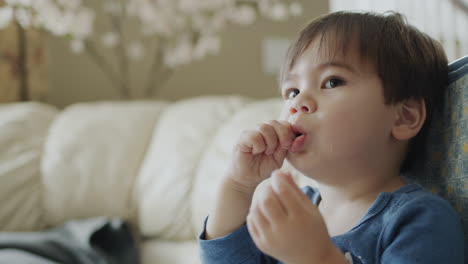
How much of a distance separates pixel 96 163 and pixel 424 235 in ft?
4.72

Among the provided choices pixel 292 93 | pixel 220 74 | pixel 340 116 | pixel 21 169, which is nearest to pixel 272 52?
pixel 220 74

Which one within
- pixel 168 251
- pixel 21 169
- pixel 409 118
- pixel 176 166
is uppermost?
pixel 409 118

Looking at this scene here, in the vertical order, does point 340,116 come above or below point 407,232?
above

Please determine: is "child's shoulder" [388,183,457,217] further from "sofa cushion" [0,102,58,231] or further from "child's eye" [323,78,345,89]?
"sofa cushion" [0,102,58,231]

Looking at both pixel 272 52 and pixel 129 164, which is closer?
pixel 129 164

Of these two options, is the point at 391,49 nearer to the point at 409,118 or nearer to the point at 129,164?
the point at 409,118

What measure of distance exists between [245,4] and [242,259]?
2.30 metres

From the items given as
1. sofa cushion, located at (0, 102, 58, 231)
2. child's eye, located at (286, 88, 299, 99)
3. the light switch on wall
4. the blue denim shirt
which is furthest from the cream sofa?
the light switch on wall

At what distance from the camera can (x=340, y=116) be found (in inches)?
26.3

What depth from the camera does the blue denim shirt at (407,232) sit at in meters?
0.58

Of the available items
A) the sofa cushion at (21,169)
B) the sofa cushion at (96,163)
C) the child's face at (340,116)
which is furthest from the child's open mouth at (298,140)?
the sofa cushion at (21,169)

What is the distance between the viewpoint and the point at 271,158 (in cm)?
73

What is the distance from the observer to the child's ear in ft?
2.36

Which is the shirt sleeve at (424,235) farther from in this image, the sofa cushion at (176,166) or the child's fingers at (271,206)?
the sofa cushion at (176,166)
